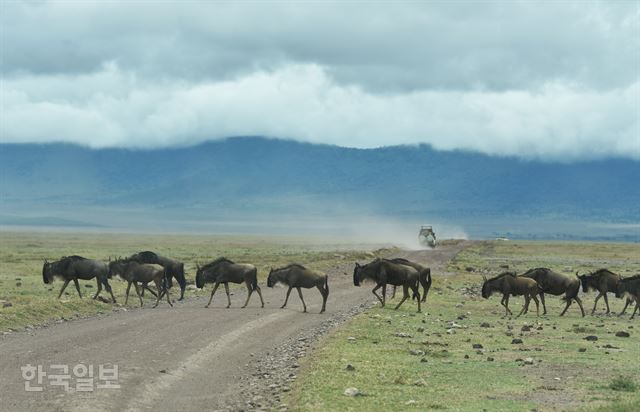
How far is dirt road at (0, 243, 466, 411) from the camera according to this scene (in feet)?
61.8

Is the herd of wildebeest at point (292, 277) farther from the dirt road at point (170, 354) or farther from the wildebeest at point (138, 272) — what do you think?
the dirt road at point (170, 354)

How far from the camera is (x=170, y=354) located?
24172 millimetres

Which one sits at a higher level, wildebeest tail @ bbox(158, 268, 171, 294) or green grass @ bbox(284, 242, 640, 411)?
wildebeest tail @ bbox(158, 268, 171, 294)

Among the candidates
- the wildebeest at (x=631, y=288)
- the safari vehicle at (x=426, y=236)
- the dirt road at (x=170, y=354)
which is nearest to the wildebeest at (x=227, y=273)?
the dirt road at (x=170, y=354)

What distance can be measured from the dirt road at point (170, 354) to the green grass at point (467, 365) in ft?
4.01

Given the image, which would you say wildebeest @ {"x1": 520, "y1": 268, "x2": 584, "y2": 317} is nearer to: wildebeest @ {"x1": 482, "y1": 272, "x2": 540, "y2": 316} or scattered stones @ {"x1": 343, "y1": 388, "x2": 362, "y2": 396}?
wildebeest @ {"x1": 482, "y1": 272, "x2": 540, "y2": 316}

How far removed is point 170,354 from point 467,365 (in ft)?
25.2

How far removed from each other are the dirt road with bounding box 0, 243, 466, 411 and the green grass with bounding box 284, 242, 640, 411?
1223 mm

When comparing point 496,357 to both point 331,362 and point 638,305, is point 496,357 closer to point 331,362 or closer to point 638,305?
point 331,362

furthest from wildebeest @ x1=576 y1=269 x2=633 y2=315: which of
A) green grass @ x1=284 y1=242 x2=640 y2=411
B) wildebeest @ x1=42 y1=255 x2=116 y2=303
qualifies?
wildebeest @ x1=42 y1=255 x2=116 y2=303

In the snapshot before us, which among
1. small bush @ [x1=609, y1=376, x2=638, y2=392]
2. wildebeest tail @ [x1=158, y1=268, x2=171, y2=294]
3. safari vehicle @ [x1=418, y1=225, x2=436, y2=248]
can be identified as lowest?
small bush @ [x1=609, y1=376, x2=638, y2=392]

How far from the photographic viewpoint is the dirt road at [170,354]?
741 inches

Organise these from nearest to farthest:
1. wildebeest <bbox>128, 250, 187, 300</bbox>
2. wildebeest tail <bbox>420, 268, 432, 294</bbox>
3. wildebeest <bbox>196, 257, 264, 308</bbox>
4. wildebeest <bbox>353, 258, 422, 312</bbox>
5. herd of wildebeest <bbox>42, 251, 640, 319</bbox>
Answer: herd of wildebeest <bbox>42, 251, 640, 319</bbox>
wildebeest <bbox>196, 257, 264, 308</bbox>
wildebeest <bbox>353, 258, 422, 312</bbox>
wildebeest tail <bbox>420, 268, 432, 294</bbox>
wildebeest <bbox>128, 250, 187, 300</bbox>

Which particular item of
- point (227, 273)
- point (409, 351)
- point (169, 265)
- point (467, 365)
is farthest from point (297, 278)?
point (467, 365)
